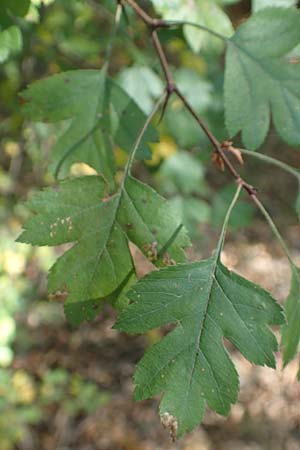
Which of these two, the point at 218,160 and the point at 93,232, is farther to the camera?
the point at 218,160

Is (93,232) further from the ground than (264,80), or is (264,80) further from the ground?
(264,80)

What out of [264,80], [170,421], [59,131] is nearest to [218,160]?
[264,80]

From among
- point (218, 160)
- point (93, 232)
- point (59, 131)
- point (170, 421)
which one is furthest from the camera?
point (59, 131)

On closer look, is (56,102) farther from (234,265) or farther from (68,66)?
(234,265)

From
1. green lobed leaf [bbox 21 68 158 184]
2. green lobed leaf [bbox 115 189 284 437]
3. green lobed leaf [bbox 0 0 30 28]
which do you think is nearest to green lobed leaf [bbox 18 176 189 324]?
green lobed leaf [bbox 115 189 284 437]

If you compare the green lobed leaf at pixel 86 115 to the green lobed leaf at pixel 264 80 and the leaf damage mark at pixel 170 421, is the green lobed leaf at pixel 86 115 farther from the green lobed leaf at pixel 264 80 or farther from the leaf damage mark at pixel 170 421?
the leaf damage mark at pixel 170 421

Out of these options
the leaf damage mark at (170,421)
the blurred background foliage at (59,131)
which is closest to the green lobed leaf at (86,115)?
the blurred background foliage at (59,131)

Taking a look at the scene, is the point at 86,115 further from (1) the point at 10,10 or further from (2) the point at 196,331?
(2) the point at 196,331
